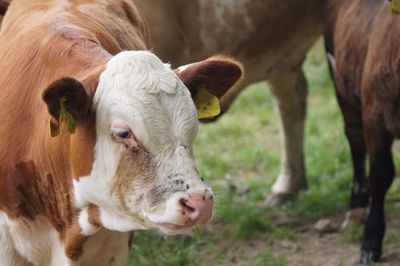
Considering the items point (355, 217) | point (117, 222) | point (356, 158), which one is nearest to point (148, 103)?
point (117, 222)

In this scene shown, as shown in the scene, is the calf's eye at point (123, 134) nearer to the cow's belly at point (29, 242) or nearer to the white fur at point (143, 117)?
the white fur at point (143, 117)

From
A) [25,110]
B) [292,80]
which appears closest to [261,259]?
[292,80]

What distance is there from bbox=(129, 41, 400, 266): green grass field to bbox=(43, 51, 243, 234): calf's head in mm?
1242

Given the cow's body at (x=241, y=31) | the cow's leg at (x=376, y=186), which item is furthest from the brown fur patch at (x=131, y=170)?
the cow's body at (x=241, y=31)

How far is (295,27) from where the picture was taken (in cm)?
766

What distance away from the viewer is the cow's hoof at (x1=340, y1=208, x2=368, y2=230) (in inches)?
290

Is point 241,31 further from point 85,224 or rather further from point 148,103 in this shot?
point 148,103

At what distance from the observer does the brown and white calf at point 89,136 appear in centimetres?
409

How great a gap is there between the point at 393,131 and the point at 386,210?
4.81ft

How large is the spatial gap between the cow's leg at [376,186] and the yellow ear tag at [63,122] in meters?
2.73

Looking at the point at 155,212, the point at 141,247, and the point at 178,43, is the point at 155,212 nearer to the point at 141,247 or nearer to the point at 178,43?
the point at 141,247

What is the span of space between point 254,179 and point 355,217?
1.67 m

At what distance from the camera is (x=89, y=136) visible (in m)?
4.25

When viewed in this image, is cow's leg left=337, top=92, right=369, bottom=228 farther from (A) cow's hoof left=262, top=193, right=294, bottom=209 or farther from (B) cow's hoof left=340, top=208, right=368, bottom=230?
(A) cow's hoof left=262, top=193, right=294, bottom=209
